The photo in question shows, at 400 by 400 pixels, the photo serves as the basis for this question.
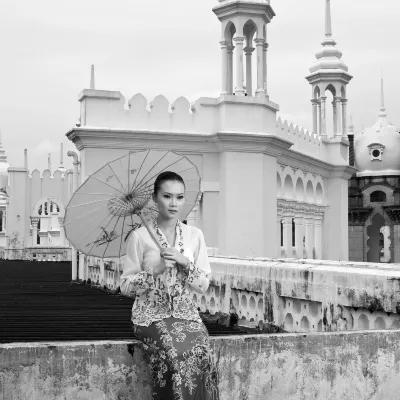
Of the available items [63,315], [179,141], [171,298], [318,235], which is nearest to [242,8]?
[179,141]

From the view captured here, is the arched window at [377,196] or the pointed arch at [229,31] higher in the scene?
the pointed arch at [229,31]

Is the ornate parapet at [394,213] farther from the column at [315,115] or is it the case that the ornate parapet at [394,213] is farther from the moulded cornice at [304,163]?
the moulded cornice at [304,163]

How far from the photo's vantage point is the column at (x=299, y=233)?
25328mm

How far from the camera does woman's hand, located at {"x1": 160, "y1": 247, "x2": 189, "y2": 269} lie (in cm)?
429

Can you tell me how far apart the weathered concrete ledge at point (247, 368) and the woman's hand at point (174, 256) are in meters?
0.46

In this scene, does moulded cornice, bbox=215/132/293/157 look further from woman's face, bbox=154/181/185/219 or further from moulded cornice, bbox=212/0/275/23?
woman's face, bbox=154/181/185/219

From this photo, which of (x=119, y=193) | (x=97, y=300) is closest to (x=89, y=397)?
(x=119, y=193)

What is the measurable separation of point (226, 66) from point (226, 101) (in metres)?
1.73

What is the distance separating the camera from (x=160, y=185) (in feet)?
14.9

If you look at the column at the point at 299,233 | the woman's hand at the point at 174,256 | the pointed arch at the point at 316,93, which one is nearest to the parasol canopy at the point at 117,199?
the woman's hand at the point at 174,256

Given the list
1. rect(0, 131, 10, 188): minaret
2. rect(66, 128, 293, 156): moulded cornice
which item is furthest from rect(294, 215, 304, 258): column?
rect(0, 131, 10, 188): minaret

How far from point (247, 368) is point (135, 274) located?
823mm

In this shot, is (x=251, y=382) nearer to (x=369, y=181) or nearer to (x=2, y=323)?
(x=2, y=323)

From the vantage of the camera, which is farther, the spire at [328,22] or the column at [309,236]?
the spire at [328,22]
